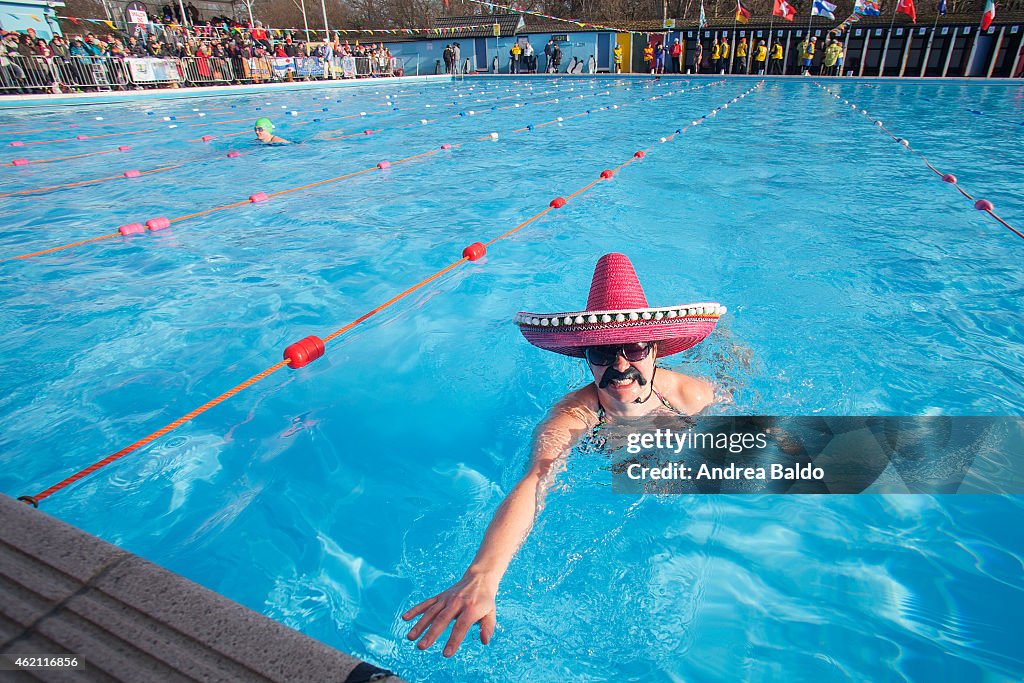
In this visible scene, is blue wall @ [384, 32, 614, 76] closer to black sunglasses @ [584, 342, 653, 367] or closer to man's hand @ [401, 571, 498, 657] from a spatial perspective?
black sunglasses @ [584, 342, 653, 367]

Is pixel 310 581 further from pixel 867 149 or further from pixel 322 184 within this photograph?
pixel 867 149

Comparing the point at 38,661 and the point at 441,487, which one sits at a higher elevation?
the point at 38,661

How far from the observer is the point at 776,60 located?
88.0ft

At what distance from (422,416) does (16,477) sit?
7.14ft

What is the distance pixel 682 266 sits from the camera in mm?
5602

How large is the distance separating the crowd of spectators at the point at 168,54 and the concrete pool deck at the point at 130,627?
22435 millimetres

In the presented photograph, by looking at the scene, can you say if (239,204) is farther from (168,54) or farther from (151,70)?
(168,54)

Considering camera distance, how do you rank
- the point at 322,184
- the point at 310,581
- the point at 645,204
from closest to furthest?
Result: the point at 310,581 < the point at 645,204 < the point at 322,184

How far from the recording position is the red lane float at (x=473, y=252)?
5867 mm

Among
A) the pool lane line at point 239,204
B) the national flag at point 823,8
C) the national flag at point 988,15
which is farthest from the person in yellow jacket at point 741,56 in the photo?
the pool lane line at point 239,204

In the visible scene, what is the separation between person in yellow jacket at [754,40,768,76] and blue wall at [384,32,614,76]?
7.83 meters

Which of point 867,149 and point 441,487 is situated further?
point 867,149

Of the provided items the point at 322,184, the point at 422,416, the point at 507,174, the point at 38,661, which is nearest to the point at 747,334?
the point at 422,416

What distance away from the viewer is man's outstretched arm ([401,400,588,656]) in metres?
1.49
